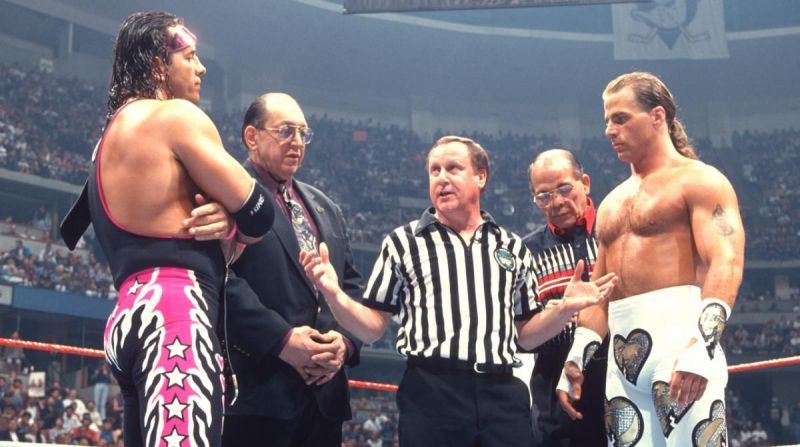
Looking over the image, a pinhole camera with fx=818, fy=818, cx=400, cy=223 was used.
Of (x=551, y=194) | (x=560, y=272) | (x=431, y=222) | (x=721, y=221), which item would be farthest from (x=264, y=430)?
(x=721, y=221)

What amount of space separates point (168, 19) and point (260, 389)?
1.20 meters

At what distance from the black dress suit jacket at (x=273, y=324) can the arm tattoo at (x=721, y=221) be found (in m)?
1.27

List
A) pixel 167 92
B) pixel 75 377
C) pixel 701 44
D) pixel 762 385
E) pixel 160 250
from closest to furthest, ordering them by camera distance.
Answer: pixel 160 250 → pixel 167 92 → pixel 75 377 → pixel 762 385 → pixel 701 44

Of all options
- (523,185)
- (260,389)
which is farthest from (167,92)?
(523,185)

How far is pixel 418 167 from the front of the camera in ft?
84.0

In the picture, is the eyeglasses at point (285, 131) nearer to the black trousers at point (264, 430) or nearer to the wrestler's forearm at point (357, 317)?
the wrestler's forearm at point (357, 317)

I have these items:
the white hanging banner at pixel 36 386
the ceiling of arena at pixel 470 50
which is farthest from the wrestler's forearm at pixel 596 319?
the ceiling of arena at pixel 470 50

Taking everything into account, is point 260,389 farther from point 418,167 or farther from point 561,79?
point 561,79

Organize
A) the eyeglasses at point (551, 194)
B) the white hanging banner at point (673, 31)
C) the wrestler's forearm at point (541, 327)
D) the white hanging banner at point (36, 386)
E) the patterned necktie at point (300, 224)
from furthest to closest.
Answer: the white hanging banner at point (673, 31)
the white hanging banner at point (36, 386)
the eyeglasses at point (551, 194)
the patterned necktie at point (300, 224)
the wrestler's forearm at point (541, 327)

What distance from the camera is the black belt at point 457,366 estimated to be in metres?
2.61

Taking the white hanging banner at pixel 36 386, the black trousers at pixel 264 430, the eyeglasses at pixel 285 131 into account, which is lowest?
the black trousers at pixel 264 430

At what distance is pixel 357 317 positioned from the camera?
8.68 ft

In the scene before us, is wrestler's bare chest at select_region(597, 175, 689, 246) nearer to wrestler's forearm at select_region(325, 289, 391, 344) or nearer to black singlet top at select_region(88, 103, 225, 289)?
wrestler's forearm at select_region(325, 289, 391, 344)

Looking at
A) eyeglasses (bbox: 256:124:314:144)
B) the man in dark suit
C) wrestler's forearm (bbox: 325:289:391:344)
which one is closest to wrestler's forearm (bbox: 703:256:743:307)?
wrestler's forearm (bbox: 325:289:391:344)
